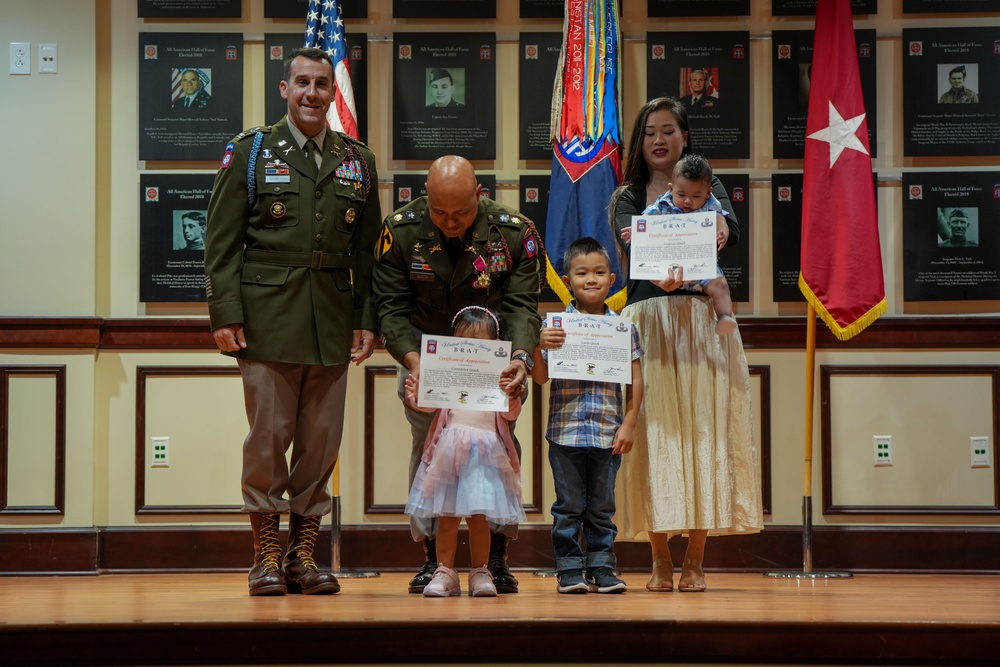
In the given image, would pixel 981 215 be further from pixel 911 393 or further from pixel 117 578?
pixel 117 578

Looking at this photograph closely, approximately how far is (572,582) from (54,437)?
9.11 feet

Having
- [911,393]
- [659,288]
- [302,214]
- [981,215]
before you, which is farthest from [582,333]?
[981,215]

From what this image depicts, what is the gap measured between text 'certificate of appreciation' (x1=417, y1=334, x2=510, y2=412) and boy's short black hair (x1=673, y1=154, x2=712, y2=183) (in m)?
0.94

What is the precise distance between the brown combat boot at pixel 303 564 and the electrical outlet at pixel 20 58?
112 inches

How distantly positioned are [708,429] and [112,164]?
322 cm

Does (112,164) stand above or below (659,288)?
above

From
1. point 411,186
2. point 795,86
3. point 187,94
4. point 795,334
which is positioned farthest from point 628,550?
point 187,94

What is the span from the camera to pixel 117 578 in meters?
5.11

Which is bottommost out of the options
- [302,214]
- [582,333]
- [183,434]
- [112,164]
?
[183,434]

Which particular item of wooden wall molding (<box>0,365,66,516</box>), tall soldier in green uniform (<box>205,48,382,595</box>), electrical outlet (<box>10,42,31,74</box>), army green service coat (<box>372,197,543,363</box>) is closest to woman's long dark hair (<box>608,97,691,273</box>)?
army green service coat (<box>372,197,543,363</box>)

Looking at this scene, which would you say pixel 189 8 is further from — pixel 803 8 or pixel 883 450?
pixel 883 450

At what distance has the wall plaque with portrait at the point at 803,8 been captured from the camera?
18.1ft

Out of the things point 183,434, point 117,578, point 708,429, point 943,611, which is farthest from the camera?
point 183,434

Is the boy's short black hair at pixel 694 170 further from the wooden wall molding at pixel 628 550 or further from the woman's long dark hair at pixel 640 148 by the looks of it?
the wooden wall molding at pixel 628 550
